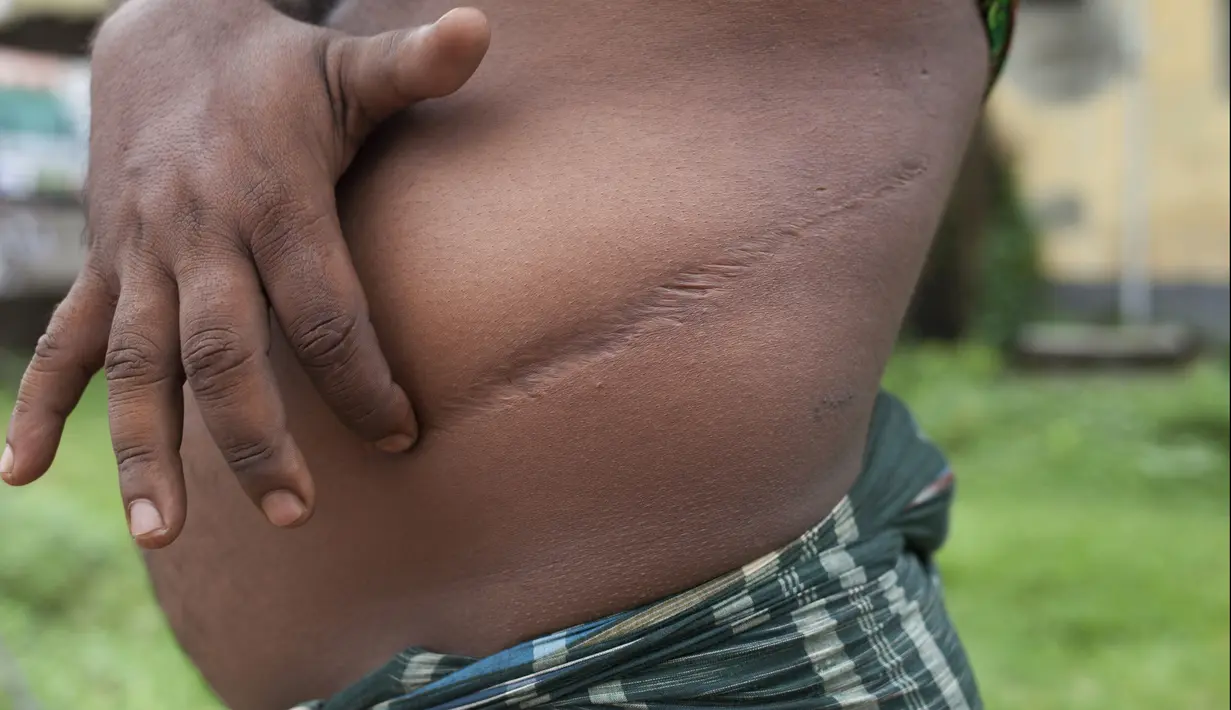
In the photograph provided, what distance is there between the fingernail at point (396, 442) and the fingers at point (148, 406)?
0.14 metres

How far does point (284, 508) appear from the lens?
2.30 ft

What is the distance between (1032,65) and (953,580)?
3456mm

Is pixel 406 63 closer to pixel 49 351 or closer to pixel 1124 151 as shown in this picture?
pixel 49 351

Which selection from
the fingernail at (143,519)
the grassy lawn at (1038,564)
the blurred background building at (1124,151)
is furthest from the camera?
the blurred background building at (1124,151)

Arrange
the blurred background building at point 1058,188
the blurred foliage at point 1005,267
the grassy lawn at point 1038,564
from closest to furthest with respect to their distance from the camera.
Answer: the grassy lawn at point 1038,564 < the blurred background building at point 1058,188 < the blurred foliage at point 1005,267

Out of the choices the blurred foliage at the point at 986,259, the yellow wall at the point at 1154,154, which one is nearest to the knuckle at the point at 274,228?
the yellow wall at the point at 1154,154

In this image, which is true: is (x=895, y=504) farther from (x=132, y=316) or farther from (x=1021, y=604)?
(x=1021, y=604)

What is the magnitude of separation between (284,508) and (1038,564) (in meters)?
2.47

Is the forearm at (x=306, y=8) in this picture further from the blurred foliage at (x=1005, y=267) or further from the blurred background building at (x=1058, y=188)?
the blurred foliage at (x=1005, y=267)

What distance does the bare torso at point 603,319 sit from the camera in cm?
72

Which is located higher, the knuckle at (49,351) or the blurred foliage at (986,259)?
the knuckle at (49,351)

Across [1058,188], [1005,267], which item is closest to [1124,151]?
[1058,188]

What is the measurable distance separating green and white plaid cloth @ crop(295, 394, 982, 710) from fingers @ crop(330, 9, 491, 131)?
384 mm

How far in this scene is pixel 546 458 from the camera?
73cm
